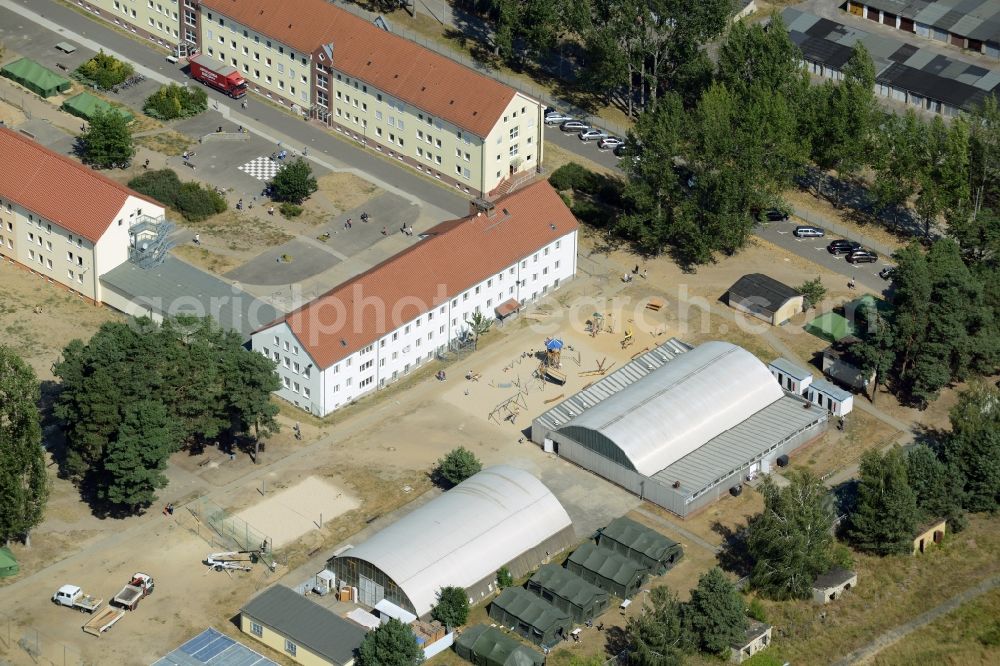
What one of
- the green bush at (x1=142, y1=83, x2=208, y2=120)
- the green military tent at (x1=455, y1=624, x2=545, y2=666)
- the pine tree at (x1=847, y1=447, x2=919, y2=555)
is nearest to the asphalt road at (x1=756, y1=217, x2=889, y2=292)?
the pine tree at (x1=847, y1=447, x2=919, y2=555)

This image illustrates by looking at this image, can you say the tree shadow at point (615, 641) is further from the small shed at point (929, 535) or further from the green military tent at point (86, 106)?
the green military tent at point (86, 106)

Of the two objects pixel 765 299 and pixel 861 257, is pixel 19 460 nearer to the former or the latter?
pixel 765 299

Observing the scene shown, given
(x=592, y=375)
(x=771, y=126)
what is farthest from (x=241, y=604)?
(x=771, y=126)

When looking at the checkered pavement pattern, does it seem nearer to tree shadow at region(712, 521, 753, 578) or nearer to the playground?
the playground

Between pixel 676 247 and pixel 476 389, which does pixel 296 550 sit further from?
pixel 676 247

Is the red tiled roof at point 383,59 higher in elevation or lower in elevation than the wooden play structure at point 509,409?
higher

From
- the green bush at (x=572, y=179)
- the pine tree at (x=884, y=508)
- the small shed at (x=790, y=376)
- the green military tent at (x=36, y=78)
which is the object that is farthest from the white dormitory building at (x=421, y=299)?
the green military tent at (x=36, y=78)

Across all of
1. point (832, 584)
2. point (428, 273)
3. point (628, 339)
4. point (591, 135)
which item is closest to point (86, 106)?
point (428, 273)
